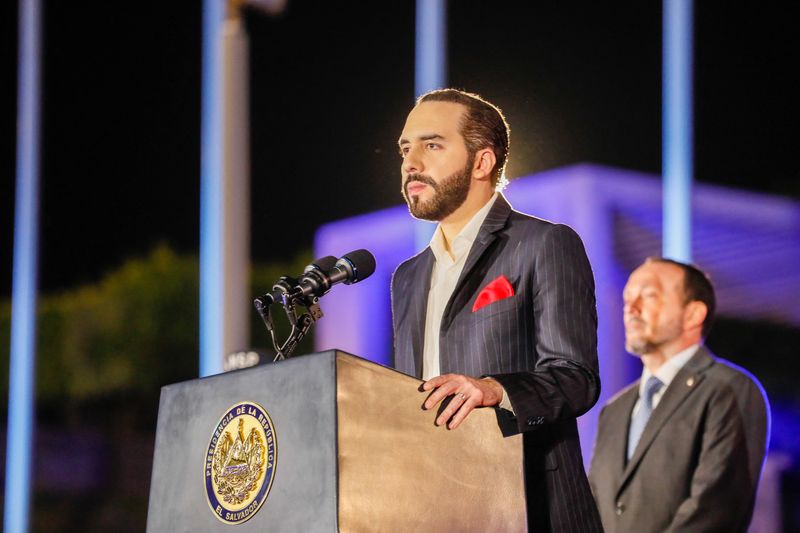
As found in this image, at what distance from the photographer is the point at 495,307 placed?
2221 millimetres

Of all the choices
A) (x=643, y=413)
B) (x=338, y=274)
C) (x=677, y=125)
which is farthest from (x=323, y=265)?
(x=677, y=125)

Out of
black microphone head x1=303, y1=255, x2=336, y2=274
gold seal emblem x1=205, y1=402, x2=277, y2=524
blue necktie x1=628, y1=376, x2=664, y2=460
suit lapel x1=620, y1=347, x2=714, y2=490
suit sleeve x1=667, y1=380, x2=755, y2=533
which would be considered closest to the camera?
gold seal emblem x1=205, y1=402, x2=277, y2=524

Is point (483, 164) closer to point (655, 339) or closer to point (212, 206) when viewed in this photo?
point (655, 339)

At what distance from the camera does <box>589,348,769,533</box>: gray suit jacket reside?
3588 mm

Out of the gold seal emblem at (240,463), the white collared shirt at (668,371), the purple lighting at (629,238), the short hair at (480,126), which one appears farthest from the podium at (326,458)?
the purple lighting at (629,238)

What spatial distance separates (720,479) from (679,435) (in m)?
0.20

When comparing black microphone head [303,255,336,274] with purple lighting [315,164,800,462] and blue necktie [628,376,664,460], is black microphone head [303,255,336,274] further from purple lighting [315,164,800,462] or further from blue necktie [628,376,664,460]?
purple lighting [315,164,800,462]


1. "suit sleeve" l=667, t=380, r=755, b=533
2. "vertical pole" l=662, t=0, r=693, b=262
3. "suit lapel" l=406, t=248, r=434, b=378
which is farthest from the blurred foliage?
"suit lapel" l=406, t=248, r=434, b=378

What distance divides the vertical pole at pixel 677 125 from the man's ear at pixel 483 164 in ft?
7.95

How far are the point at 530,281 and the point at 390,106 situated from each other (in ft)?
6.81

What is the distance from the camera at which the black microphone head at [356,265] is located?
2.17 metres

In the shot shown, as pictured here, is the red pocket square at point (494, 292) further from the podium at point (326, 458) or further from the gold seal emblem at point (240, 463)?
the gold seal emblem at point (240, 463)

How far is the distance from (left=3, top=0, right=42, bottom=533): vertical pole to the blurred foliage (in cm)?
1244

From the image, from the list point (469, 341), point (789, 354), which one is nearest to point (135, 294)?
point (789, 354)
